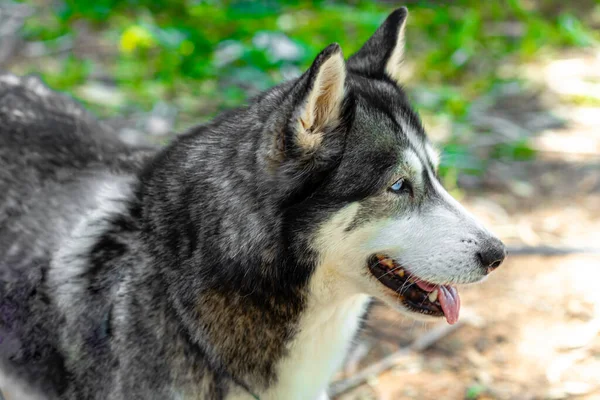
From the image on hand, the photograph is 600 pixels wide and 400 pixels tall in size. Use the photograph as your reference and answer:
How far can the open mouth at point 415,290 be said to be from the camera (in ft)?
9.23

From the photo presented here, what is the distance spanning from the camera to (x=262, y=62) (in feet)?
22.3

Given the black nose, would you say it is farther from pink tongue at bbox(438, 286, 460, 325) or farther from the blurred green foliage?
the blurred green foliage

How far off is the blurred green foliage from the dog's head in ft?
9.72

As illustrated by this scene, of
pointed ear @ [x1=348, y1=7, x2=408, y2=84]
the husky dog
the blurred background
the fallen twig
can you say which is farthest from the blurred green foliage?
the husky dog

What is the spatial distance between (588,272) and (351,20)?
169 inches

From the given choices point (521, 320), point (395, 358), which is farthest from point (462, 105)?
point (395, 358)

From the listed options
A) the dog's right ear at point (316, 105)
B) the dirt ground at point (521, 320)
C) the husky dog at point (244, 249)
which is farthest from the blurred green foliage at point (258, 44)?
the dog's right ear at point (316, 105)

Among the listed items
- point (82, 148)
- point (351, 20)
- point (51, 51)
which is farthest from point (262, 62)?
point (82, 148)

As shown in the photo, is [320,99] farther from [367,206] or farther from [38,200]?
[38,200]

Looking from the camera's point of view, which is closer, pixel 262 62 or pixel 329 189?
pixel 329 189

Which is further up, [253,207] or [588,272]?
[253,207]

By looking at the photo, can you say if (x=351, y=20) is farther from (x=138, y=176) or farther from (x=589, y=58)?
(x=138, y=176)

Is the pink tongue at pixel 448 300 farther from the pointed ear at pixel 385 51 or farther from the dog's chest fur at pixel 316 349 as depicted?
the pointed ear at pixel 385 51

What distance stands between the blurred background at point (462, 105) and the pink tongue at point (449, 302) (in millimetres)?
923
